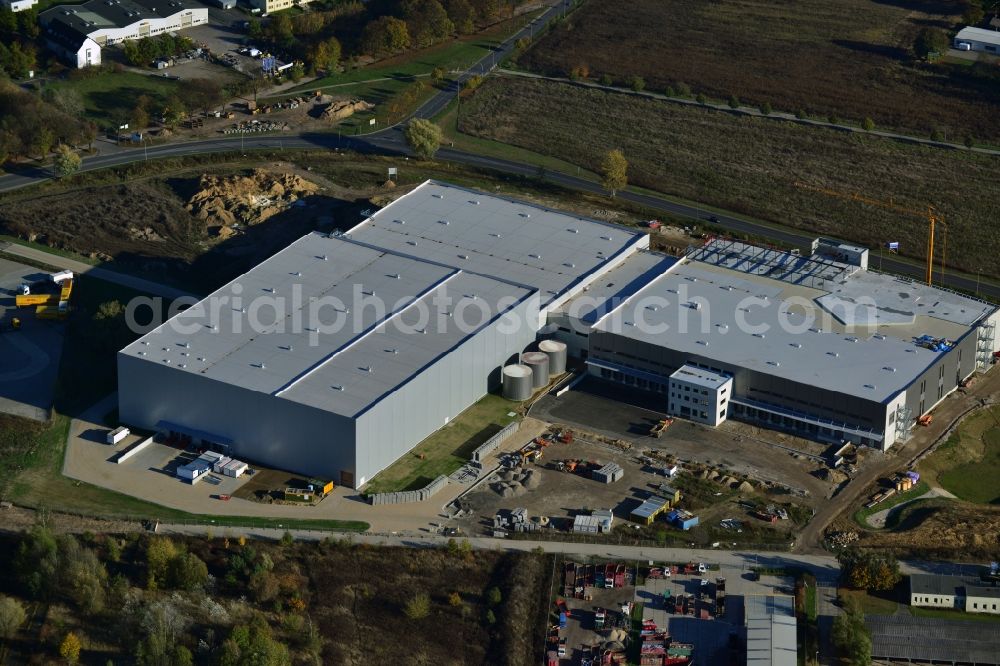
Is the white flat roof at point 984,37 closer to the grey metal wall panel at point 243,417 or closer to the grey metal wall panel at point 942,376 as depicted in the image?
the grey metal wall panel at point 942,376

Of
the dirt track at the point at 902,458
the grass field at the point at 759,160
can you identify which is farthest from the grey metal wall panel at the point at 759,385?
the grass field at the point at 759,160

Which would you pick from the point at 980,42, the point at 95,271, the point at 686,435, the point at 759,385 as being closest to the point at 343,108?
the point at 95,271

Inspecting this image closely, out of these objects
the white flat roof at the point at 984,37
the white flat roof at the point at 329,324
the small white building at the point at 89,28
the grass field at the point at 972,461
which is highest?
the small white building at the point at 89,28

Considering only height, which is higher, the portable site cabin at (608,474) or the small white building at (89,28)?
the small white building at (89,28)

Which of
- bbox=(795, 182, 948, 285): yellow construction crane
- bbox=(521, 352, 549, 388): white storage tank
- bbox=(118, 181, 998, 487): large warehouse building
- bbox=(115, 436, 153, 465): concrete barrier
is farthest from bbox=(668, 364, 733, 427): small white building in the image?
bbox=(115, 436, 153, 465): concrete barrier

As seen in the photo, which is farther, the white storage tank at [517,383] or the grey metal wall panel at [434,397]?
the white storage tank at [517,383]

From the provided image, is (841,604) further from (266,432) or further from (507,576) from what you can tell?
(266,432)

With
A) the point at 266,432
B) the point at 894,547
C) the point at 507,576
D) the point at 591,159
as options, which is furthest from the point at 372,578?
the point at 591,159

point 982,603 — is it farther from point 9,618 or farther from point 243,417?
point 9,618
